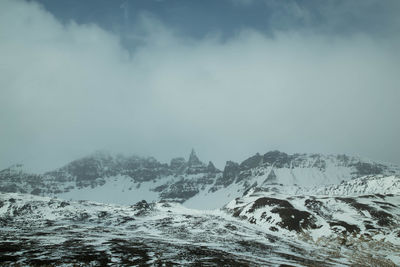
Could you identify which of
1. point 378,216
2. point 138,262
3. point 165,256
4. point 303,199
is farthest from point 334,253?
point 303,199

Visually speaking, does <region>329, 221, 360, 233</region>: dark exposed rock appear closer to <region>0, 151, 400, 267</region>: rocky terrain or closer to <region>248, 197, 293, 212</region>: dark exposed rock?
<region>0, 151, 400, 267</region>: rocky terrain

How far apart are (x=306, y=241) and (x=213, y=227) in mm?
35525

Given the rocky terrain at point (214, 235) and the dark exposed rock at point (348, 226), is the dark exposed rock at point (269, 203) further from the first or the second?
the dark exposed rock at point (348, 226)

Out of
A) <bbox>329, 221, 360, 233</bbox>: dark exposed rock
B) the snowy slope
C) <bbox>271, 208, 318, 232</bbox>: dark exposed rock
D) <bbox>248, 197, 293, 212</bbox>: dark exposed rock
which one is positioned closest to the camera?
the snowy slope

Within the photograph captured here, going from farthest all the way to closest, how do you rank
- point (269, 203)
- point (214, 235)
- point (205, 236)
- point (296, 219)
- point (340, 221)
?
point (269, 203) → point (296, 219) → point (340, 221) → point (214, 235) → point (205, 236)

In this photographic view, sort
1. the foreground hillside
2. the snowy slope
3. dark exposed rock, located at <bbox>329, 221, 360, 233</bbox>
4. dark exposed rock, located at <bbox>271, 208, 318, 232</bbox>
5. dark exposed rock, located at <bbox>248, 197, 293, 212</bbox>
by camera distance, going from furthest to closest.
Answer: dark exposed rock, located at <bbox>248, 197, 293, 212</bbox> → dark exposed rock, located at <bbox>271, 208, 318, 232</bbox> → dark exposed rock, located at <bbox>329, 221, 360, 233</bbox> → the snowy slope → the foreground hillside

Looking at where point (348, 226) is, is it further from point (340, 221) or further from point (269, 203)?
point (269, 203)

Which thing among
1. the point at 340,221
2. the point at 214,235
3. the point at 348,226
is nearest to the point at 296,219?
the point at 340,221

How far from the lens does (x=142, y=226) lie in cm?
12850

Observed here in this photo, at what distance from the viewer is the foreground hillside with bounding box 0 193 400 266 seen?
54.2 metres

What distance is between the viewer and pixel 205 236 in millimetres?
98562

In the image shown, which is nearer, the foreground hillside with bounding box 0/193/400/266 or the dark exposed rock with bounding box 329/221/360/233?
the foreground hillside with bounding box 0/193/400/266

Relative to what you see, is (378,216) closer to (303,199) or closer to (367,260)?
(303,199)

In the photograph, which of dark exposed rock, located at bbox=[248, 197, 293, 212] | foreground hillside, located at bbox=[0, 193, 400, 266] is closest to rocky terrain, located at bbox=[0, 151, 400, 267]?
foreground hillside, located at bbox=[0, 193, 400, 266]
